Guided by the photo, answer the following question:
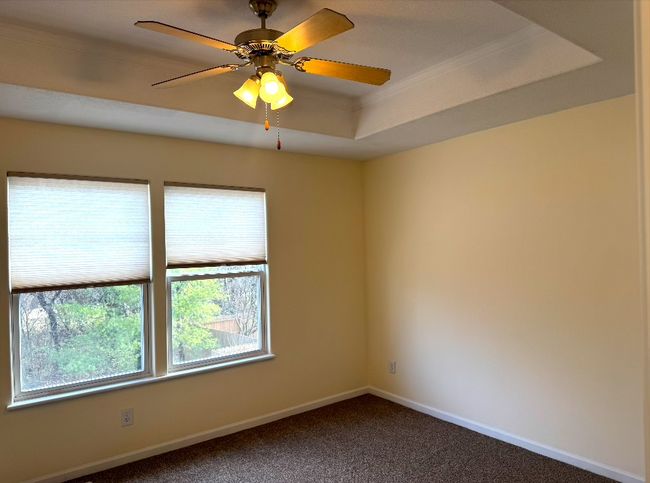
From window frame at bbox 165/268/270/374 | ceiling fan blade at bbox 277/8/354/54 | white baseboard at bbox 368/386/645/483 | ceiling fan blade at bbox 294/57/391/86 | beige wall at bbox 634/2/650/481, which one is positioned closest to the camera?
beige wall at bbox 634/2/650/481

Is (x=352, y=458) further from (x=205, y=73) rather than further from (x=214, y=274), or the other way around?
(x=205, y=73)

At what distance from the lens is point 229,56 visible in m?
2.84

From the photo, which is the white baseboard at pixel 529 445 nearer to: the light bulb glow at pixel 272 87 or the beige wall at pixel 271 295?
the beige wall at pixel 271 295

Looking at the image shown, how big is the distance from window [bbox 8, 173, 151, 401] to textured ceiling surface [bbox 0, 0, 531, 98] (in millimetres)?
1150

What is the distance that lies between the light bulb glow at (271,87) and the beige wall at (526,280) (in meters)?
1.89

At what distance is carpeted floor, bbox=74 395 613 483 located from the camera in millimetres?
3076

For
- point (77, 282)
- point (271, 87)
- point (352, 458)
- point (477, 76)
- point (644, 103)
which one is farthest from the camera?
point (352, 458)

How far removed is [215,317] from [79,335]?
103 cm

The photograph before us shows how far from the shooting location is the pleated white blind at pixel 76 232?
9.91 feet

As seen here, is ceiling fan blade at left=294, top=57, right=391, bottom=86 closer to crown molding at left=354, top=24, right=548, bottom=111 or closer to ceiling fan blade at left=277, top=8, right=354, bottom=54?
ceiling fan blade at left=277, top=8, right=354, bottom=54

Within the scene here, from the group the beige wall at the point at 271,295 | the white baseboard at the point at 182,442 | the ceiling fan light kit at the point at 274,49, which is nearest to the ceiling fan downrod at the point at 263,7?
the ceiling fan light kit at the point at 274,49

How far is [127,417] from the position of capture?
11.0ft

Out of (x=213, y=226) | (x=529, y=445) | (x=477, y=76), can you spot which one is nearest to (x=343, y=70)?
(x=477, y=76)

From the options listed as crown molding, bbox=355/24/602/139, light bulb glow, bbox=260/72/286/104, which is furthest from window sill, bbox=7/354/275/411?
light bulb glow, bbox=260/72/286/104
